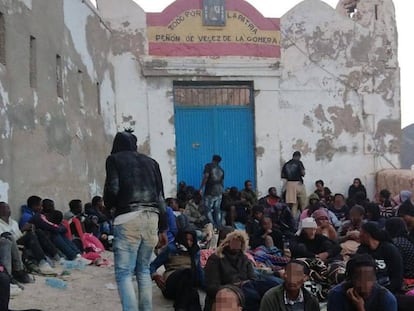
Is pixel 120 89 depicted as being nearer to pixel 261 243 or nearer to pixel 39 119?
pixel 39 119

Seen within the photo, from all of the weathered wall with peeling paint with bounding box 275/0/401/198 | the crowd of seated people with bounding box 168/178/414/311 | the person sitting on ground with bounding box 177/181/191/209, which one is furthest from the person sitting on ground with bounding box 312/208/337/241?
the weathered wall with peeling paint with bounding box 275/0/401/198

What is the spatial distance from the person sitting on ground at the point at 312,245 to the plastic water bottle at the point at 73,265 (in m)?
3.04

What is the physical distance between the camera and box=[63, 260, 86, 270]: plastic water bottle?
8.92m

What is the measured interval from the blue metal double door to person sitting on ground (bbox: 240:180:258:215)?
57cm

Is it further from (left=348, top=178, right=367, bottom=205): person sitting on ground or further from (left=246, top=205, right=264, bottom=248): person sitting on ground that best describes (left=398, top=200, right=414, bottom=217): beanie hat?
(left=348, top=178, right=367, bottom=205): person sitting on ground


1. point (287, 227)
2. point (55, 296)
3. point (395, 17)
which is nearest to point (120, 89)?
point (287, 227)

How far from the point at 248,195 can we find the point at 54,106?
5351 millimetres

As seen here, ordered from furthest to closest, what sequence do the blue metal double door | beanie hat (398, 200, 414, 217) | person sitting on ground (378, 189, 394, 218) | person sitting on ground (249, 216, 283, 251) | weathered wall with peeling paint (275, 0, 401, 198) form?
weathered wall with peeling paint (275, 0, 401, 198) < the blue metal double door < person sitting on ground (378, 189, 394, 218) < person sitting on ground (249, 216, 283, 251) < beanie hat (398, 200, 414, 217)

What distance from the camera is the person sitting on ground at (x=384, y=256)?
6.01 m

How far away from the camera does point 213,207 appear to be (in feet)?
45.0

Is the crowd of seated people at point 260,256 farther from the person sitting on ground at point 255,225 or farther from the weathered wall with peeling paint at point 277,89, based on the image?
the weathered wall with peeling paint at point 277,89

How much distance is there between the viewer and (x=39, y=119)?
33.9ft

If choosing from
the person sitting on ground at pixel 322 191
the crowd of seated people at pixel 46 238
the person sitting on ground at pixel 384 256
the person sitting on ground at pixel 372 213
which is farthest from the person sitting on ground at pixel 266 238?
the person sitting on ground at pixel 322 191

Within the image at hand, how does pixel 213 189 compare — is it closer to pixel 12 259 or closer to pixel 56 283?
pixel 56 283
